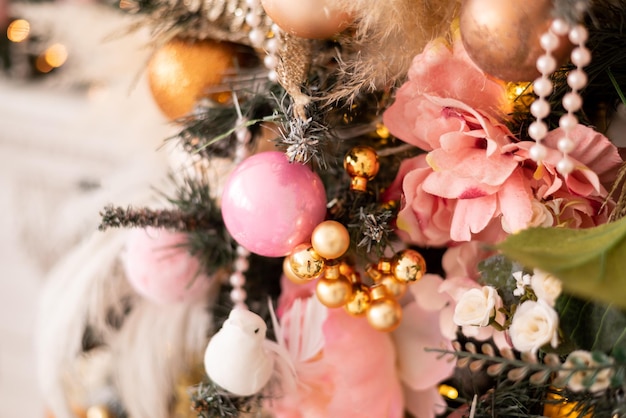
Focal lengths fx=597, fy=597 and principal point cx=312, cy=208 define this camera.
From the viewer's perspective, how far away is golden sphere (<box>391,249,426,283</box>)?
0.44 m

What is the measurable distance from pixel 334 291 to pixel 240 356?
0.08 m

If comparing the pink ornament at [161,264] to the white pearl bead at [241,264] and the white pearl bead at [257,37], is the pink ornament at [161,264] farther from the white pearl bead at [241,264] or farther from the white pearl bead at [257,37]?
the white pearl bead at [257,37]

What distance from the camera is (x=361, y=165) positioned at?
17.4 inches

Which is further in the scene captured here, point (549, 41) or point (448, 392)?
point (448, 392)

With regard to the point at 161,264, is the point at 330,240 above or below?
above

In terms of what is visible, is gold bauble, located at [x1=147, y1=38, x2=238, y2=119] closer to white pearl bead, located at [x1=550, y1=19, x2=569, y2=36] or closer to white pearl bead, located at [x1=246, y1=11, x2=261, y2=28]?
white pearl bead, located at [x1=246, y1=11, x2=261, y2=28]

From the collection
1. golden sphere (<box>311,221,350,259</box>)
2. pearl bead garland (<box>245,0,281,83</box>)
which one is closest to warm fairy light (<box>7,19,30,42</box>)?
pearl bead garland (<box>245,0,281,83</box>)

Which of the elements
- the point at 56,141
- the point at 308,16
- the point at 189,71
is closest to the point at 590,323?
the point at 308,16

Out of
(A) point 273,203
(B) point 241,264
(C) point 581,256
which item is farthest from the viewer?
(B) point 241,264

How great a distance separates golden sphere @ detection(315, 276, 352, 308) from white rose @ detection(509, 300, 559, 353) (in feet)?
0.41

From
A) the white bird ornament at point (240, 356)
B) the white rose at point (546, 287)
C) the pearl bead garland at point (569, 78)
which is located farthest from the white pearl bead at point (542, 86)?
the white bird ornament at point (240, 356)

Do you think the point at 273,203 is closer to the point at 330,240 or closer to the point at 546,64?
the point at 330,240

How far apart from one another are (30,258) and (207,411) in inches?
26.3

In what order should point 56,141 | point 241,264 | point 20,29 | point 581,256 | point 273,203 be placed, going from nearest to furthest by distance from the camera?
point 581,256, point 273,203, point 241,264, point 20,29, point 56,141
